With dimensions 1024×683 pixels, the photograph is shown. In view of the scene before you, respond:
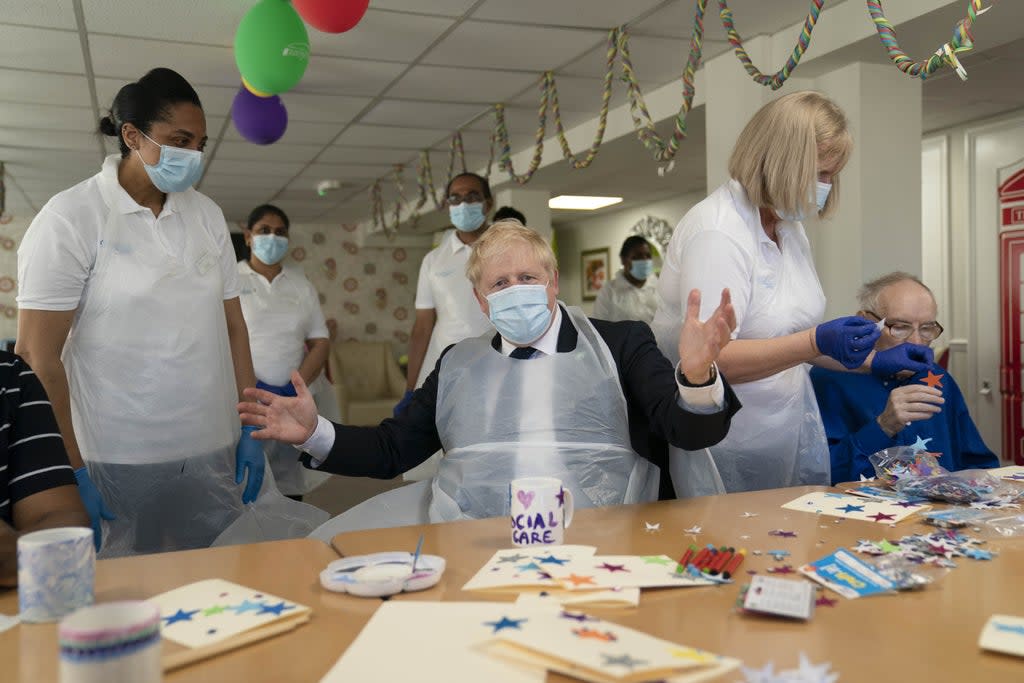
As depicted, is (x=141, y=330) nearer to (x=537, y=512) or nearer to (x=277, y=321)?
(x=537, y=512)

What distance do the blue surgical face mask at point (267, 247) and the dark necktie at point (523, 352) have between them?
2.61 meters

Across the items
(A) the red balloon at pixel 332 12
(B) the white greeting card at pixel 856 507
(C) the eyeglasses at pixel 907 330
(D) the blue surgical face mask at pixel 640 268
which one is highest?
(A) the red balloon at pixel 332 12

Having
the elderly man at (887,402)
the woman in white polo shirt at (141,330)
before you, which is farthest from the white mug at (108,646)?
the elderly man at (887,402)

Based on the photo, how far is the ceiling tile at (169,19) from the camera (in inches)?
133

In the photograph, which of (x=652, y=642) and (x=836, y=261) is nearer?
(x=652, y=642)

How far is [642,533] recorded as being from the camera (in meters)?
1.45

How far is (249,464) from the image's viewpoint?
2320mm

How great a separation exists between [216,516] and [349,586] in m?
1.27

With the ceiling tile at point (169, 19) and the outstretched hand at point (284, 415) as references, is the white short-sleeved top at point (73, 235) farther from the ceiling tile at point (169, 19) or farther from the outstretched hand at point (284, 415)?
the ceiling tile at point (169, 19)

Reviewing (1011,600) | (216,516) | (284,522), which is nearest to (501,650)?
(1011,600)

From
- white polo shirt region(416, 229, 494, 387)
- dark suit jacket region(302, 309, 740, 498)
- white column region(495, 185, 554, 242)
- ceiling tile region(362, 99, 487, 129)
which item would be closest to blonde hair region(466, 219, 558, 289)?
dark suit jacket region(302, 309, 740, 498)

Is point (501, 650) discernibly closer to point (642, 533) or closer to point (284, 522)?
point (642, 533)

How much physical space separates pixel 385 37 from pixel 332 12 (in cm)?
84

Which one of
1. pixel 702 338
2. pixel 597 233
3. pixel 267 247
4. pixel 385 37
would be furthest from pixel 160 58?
pixel 597 233
